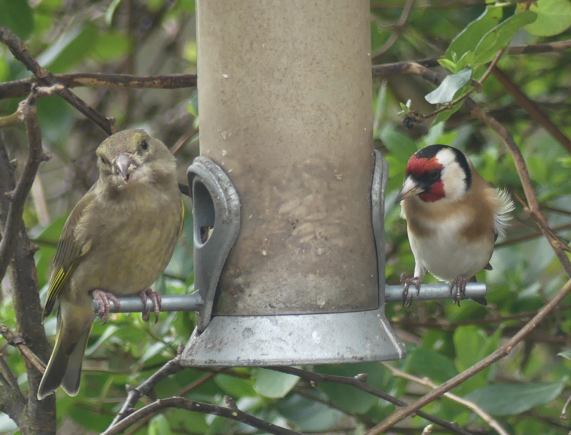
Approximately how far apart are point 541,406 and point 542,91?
2037mm

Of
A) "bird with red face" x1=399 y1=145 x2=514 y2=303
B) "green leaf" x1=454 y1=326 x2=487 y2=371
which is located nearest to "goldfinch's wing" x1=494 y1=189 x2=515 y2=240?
"bird with red face" x1=399 y1=145 x2=514 y2=303

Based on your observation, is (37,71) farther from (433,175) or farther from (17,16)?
(433,175)

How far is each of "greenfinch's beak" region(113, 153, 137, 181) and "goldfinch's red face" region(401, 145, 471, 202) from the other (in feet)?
3.80

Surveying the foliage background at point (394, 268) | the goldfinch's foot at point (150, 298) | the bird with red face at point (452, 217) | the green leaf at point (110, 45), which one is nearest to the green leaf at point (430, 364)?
the foliage background at point (394, 268)

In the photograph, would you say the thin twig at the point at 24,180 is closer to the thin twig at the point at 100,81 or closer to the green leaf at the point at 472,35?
the thin twig at the point at 100,81

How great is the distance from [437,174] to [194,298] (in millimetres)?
1428

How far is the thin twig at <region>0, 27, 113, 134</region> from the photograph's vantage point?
12.0 ft

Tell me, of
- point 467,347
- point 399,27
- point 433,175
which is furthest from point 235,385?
point 399,27

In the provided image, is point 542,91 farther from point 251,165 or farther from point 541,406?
point 251,165

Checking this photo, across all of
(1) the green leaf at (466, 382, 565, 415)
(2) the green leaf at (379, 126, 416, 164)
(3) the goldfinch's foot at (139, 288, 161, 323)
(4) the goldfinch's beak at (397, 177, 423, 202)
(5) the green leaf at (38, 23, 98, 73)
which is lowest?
(1) the green leaf at (466, 382, 565, 415)

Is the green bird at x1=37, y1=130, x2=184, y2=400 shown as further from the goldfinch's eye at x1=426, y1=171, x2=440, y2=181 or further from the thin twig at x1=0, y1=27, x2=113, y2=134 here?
the goldfinch's eye at x1=426, y1=171, x2=440, y2=181

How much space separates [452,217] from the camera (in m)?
4.82

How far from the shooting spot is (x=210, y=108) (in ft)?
12.6

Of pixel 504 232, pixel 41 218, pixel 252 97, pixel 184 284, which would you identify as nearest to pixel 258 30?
pixel 252 97
